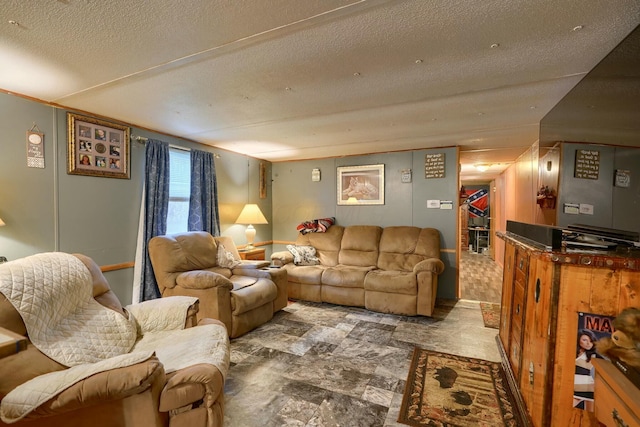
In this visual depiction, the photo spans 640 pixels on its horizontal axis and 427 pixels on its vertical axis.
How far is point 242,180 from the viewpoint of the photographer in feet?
15.9

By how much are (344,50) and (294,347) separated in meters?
2.49

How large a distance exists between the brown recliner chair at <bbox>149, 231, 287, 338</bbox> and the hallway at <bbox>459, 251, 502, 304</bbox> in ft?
9.72

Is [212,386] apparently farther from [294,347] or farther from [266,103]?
[266,103]

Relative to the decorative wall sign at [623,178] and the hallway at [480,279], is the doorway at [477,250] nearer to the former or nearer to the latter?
the hallway at [480,279]

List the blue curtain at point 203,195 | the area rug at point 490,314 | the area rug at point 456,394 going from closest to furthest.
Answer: the area rug at point 456,394, the area rug at point 490,314, the blue curtain at point 203,195

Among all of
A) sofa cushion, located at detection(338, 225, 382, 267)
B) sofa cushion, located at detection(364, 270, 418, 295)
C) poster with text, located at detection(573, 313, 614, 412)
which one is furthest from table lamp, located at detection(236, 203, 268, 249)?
poster with text, located at detection(573, 313, 614, 412)

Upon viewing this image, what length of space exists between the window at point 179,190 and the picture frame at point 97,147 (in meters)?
0.60

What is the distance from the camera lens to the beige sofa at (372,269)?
3479mm

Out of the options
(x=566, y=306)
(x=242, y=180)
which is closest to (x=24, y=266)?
(x=566, y=306)

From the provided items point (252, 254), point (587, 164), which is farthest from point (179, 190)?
point (587, 164)

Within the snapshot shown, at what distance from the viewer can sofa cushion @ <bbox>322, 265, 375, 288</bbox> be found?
3.76 meters

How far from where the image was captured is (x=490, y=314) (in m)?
3.53

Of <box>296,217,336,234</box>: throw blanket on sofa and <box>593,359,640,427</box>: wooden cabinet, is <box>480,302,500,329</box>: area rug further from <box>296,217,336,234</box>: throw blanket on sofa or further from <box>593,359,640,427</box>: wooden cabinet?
<box>296,217,336,234</box>: throw blanket on sofa

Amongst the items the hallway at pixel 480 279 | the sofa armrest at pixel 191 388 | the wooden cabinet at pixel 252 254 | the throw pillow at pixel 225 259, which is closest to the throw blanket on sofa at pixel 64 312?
the sofa armrest at pixel 191 388
